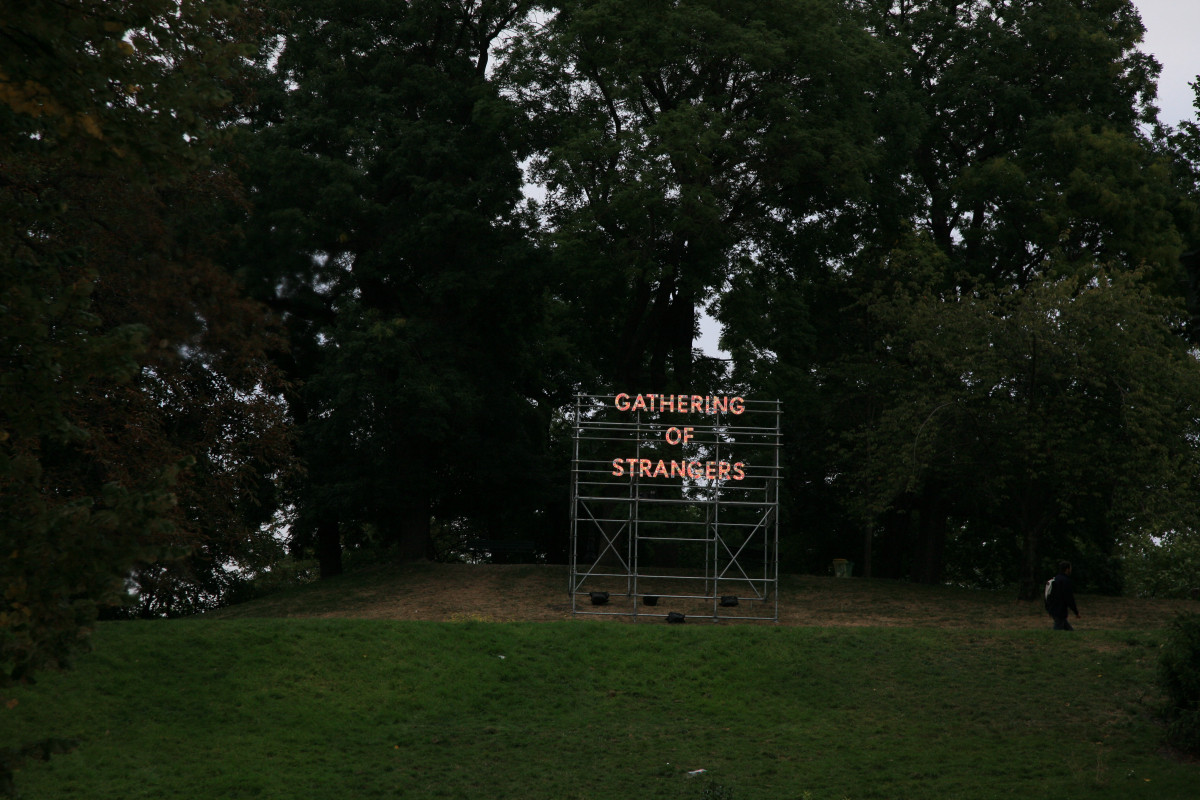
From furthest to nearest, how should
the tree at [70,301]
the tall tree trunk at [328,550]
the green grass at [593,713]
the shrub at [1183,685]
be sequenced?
the tall tree trunk at [328,550], the shrub at [1183,685], the green grass at [593,713], the tree at [70,301]

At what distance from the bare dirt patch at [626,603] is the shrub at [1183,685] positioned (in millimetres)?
5521

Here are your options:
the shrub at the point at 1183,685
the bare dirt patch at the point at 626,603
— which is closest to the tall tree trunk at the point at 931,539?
the bare dirt patch at the point at 626,603

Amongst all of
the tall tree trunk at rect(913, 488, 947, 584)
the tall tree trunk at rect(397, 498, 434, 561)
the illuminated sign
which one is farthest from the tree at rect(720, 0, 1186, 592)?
the tall tree trunk at rect(397, 498, 434, 561)

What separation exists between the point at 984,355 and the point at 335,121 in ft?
50.6

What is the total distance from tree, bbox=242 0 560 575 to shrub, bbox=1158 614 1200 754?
1543 centimetres

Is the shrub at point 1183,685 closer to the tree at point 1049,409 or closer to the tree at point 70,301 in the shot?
the tree at point 1049,409

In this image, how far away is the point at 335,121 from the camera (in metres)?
26.6

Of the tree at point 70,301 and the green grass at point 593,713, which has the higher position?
the tree at point 70,301

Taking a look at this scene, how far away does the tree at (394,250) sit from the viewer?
2612 cm

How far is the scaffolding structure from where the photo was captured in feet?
71.7

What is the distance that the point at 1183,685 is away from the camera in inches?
575

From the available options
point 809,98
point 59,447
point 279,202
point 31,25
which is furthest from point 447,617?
point 31,25

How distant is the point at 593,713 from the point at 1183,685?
7783 mm

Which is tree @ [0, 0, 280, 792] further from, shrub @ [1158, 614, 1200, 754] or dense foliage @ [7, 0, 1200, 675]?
shrub @ [1158, 614, 1200, 754]
